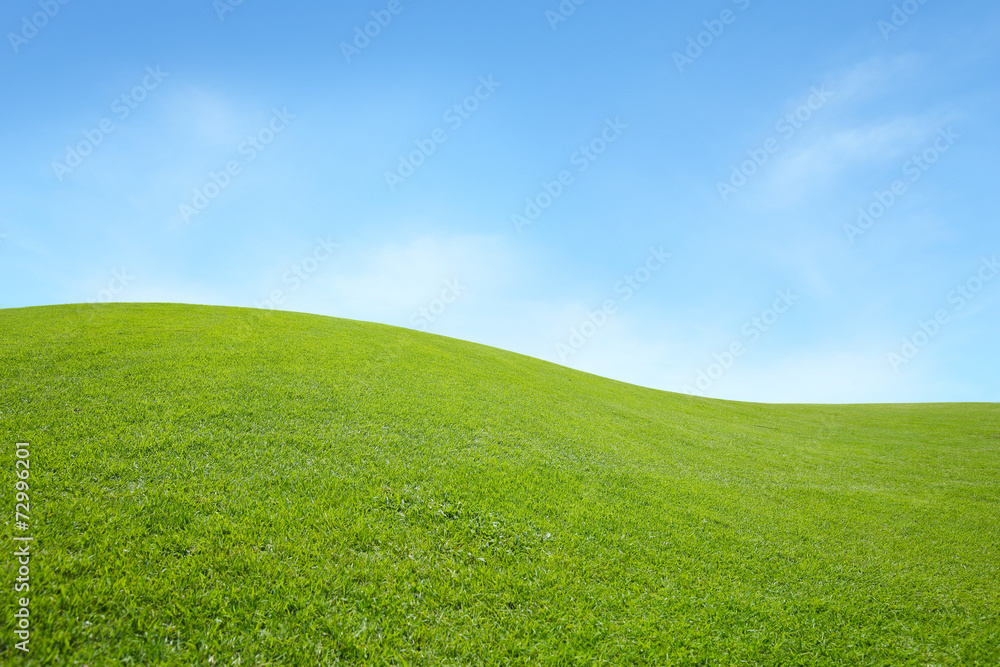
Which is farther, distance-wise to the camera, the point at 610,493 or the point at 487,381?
the point at 487,381

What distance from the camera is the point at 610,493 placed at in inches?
429

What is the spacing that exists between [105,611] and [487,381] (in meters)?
15.1

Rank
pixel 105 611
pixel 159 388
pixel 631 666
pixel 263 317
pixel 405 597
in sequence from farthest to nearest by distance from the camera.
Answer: pixel 263 317, pixel 159 388, pixel 405 597, pixel 631 666, pixel 105 611

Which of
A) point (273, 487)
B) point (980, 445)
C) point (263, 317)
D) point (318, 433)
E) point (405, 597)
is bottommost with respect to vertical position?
point (405, 597)

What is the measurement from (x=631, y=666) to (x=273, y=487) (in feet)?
22.1

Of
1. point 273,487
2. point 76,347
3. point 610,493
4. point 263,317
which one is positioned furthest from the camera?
point 263,317

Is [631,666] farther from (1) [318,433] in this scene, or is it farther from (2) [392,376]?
(2) [392,376]

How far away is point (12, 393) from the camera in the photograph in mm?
11742

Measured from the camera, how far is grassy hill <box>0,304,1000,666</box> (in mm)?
5852

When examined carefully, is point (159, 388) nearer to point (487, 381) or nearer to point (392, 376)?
point (392, 376)

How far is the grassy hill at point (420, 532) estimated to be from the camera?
5.85 m

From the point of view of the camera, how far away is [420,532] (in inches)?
311

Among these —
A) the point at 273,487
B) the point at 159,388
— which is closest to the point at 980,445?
the point at 273,487

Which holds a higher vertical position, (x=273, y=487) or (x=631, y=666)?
(x=273, y=487)
